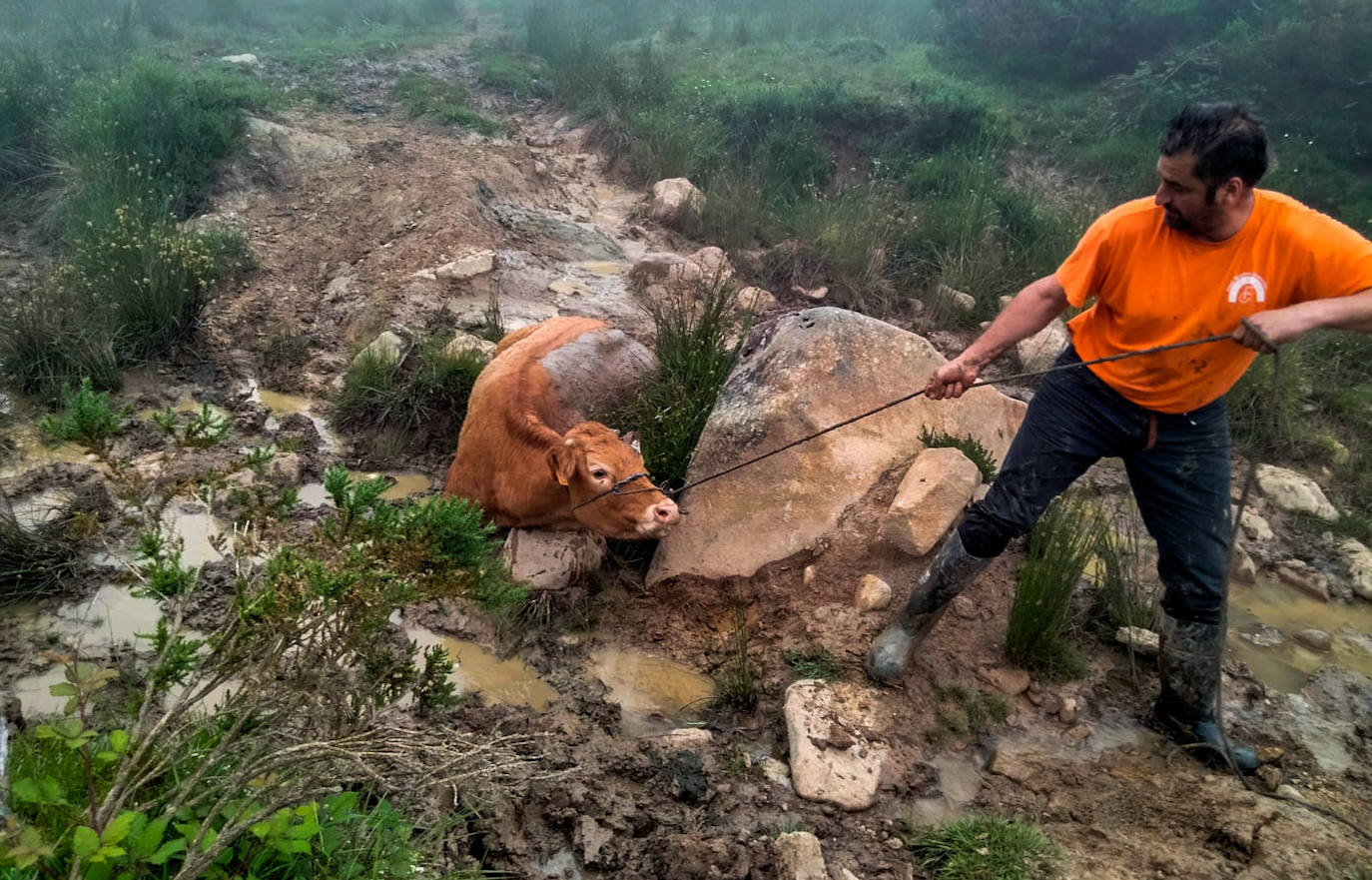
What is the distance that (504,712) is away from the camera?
3572 mm

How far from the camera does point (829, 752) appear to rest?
333cm

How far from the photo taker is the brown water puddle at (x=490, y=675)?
12.6 feet

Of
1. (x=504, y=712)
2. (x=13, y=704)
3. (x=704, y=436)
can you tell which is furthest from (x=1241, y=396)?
(x=13, y=704)

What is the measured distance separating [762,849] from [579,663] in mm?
Result: 1450

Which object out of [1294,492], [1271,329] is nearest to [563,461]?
[1271,329]

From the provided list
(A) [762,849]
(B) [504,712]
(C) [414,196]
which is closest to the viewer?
(A) [762,849]

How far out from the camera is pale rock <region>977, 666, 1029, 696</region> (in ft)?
12.4

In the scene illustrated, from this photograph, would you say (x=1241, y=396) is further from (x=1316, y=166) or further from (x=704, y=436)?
(x=1316, y=166)

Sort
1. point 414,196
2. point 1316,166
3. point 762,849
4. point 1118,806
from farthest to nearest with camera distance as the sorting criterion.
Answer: point 1316,166, point 414,196, point 1118,806, point 762,849

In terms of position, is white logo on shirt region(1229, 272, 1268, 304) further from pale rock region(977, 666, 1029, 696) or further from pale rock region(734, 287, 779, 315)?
pale rock region(734, 287, 779, 315)

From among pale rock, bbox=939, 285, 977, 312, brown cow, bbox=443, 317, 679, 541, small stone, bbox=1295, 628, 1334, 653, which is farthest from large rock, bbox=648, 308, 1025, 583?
pale rock, bbox=939, 285, 977, 312

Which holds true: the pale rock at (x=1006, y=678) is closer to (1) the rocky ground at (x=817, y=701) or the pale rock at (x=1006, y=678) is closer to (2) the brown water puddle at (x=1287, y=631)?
(1) the rocky ground at (x=817, y=701)

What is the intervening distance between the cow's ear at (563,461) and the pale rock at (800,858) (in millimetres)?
2079

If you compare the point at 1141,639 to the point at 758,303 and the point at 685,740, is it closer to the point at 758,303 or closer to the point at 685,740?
the point at 685,740
